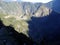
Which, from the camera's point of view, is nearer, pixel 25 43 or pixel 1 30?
pixel 25 43

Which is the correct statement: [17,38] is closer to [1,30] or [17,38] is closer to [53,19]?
[1,30]

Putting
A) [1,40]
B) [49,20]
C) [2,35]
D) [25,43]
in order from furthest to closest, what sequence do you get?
[49,20], [2,35], [1,40], [25,43]

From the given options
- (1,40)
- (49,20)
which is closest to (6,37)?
(1,40)

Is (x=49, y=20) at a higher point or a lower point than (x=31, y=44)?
lower

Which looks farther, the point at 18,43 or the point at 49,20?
the point at 49,20

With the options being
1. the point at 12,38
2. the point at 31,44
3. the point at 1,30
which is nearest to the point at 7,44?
the point at 12,38

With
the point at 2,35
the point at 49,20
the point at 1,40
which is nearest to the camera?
the point at 1,40

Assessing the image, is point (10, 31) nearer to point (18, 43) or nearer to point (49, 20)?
point (18, 43)

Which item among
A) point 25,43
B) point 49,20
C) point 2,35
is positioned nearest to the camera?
point 25,43

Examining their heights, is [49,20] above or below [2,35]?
below
